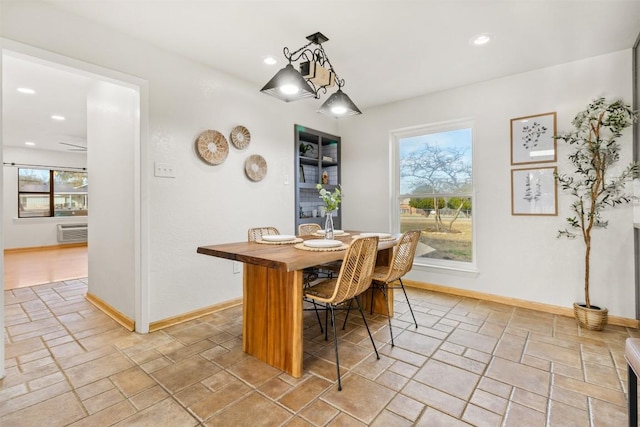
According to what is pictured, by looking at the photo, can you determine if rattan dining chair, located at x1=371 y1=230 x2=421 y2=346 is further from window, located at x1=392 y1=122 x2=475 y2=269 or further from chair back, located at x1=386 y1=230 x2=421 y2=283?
window, located at x1=392 y1=122 x2=475 y2=269

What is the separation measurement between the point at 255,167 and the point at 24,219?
688cm

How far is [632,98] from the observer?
271 cm

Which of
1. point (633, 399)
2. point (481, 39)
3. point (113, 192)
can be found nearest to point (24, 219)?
point (113, 192)

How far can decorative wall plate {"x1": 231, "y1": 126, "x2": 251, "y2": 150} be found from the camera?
130 inches

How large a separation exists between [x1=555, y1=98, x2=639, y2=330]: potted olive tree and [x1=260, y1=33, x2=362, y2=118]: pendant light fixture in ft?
7.05

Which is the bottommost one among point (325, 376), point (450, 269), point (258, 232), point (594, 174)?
point (325, 376)

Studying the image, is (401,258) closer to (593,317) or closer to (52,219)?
(593,317)

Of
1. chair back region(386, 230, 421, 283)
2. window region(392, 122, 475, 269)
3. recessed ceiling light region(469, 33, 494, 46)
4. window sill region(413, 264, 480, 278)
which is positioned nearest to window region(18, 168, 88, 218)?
window region(392, 122, 475, 269)

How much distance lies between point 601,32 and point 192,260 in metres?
4.03

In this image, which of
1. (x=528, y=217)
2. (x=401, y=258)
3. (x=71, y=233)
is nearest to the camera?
(x=401, y=258)

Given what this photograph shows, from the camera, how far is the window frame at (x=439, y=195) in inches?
141

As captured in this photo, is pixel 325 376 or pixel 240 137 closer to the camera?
pixel 325 376

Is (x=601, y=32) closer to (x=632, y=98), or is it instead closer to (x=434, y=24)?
(x=632, y=98)

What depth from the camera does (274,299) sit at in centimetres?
208
